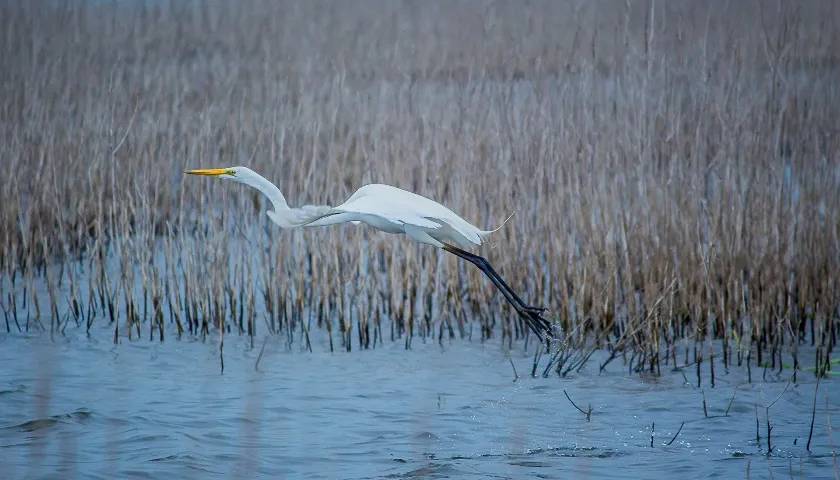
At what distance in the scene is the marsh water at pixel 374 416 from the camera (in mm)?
3801

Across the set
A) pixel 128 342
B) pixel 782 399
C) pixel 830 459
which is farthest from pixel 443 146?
pixel 830 459

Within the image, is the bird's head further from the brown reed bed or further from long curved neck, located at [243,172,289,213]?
the brown reed bed

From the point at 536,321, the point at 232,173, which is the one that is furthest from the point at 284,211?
the point at 536,321

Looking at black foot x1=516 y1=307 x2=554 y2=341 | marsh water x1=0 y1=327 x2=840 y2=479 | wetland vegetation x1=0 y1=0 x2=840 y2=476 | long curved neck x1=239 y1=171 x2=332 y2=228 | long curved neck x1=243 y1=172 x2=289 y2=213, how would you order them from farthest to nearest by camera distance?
wetland vegetation x1=0 y1=0 x2=840 y2=476 < black foot x1=516 y1=307 x2=554 y2=341 < long curved neck x1=243 y1=172 x2=289 y2=213 < long curved neck x1=239 y1=171 x2=332 y2=228 < marsh water x1=0 y1=327 x2=840 y2=479

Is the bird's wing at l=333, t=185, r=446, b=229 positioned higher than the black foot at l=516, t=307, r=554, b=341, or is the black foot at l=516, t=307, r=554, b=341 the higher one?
the bird's wing at l=333, t=185, r=446, b=229

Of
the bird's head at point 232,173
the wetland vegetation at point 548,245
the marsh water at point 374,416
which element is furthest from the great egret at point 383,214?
the wetland vegetation at point 548,245

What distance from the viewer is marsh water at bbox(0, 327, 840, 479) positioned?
380cm

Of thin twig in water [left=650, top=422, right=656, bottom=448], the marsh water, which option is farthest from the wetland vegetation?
thin twig in water [left=650, top=422, right=656, bottom=448]

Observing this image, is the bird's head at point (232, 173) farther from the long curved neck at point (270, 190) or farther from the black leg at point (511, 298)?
the black leg at point (511, 298)

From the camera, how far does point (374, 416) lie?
179 inches

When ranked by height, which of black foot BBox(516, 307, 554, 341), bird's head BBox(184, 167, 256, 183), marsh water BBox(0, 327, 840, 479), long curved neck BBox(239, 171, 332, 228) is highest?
bird's head BBox(184, 167, 256, 183)

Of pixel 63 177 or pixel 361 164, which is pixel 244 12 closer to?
pixel 361 164

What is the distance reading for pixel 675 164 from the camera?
5.91m

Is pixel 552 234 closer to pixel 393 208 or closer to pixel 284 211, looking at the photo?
pixel 393 208
